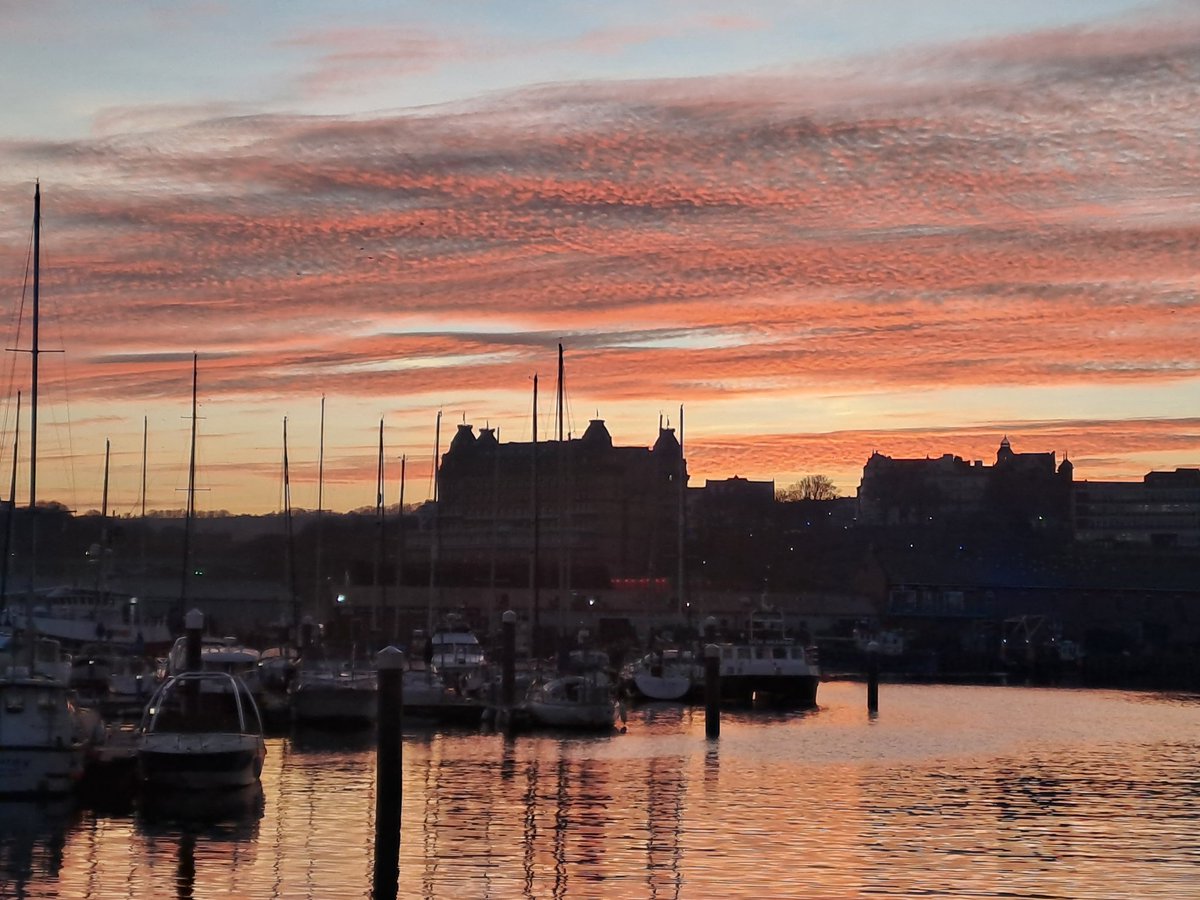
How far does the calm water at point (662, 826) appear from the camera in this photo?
35844mm

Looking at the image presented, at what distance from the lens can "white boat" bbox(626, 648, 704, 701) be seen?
306 feet

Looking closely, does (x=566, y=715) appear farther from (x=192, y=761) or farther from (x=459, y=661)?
(x=192, y=761)

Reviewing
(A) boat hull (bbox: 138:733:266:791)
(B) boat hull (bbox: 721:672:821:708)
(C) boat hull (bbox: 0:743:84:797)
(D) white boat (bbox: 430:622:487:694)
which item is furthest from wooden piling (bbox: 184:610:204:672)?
(B) boat hull (bbox: 721:672:821:708)

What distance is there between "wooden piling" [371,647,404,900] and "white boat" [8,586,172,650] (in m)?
60.8

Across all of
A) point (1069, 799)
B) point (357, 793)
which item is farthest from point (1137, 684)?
point (357, 793)

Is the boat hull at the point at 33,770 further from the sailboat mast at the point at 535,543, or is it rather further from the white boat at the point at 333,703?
the sailboat mast at the point at 535,543

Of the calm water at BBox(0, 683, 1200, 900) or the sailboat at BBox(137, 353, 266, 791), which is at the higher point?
the sailboat at BBox(137, 353, 266, 791)

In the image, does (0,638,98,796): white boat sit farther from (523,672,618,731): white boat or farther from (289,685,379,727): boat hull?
(523,672,618,731): white boat

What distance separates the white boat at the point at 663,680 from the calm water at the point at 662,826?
22.4 m

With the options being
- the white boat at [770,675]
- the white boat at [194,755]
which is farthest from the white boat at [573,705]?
the white boat at [194,755]

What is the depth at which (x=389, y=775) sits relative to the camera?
1465 inches

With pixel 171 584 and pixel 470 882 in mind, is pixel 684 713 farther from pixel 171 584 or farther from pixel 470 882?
pixel 171 584

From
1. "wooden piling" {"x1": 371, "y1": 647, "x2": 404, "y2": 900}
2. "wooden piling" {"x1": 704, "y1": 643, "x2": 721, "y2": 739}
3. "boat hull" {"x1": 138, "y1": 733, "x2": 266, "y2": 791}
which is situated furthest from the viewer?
"wooden piling" {"x1": 704, "y1": 643, "x2": 721, "y2": 739}

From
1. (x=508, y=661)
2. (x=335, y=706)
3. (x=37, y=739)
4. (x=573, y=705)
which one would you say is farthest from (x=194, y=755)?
(x=508, y=661)
